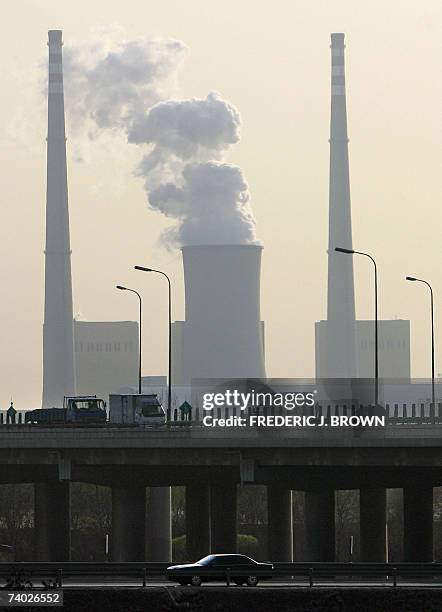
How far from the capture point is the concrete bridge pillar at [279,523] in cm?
13925

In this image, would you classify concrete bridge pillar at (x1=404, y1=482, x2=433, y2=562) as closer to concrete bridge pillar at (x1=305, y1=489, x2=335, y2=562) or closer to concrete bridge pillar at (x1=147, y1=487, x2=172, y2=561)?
concrete bridge pillar at (x1=305, y1=489, x2=335, y2=562)

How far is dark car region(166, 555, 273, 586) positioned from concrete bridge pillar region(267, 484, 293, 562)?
65.5 m

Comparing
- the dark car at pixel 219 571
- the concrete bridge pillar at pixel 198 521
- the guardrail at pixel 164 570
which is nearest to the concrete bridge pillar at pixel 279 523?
the concrete bridge pillar at pixel 198 521

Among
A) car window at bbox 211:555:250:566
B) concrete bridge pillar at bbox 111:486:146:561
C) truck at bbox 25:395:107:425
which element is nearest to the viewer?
car window at bbox 211:555:250:566

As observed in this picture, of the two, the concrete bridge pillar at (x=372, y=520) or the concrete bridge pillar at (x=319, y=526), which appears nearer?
the concrete bridge pillar at (x=319, y=526)

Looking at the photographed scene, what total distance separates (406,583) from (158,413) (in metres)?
54.2

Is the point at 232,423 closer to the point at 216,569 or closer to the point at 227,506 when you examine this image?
the point at 227,506

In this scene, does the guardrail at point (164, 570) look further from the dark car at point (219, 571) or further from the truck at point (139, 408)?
the truck at point (139, 408)

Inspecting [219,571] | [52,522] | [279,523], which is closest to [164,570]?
[219,571]

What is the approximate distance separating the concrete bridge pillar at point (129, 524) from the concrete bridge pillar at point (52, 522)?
639 centimetres

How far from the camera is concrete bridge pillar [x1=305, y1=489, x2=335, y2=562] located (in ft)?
374

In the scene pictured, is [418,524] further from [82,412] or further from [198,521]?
[82,412]

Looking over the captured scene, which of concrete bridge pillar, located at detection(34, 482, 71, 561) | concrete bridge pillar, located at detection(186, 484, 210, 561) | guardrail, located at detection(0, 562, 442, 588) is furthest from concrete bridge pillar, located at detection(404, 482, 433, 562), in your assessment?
guardrail, located at detection(0, 562, 442, 588)

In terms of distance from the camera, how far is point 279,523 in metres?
140
